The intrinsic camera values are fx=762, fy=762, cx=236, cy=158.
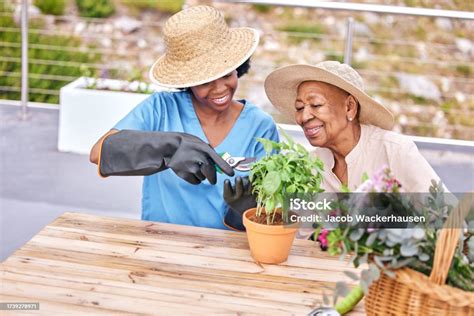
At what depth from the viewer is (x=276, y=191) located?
5.26 ft

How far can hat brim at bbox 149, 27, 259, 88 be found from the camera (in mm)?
1978

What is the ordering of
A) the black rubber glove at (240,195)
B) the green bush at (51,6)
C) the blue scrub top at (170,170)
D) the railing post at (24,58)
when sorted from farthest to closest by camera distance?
the green bush at (51,6) → the railing post at (24,58) → the blue scrub top at (170,170) → the black rubber glove at (240,195)

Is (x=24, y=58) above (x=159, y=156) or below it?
below

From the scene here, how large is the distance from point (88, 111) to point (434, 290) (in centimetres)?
275

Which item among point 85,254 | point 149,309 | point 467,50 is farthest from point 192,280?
point 467,50

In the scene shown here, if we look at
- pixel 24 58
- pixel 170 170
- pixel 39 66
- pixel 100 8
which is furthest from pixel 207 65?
pixel 100 8

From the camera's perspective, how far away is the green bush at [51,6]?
896cm

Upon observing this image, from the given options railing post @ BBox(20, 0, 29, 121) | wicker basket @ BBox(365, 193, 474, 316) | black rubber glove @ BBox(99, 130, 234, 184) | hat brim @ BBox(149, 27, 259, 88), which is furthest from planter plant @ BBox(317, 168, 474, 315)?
railing post @ BBox(20, 0, 29, 121)

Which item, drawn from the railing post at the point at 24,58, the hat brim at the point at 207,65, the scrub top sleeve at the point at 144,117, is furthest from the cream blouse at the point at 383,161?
the railing post at the point at 24,58

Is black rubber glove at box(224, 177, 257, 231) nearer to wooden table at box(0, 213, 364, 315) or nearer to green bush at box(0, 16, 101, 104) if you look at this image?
wooden table at box(0, 213, 364, 315)

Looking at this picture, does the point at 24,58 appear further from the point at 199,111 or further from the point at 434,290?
the point at 434,290

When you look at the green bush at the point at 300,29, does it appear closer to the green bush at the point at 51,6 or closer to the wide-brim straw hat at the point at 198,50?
the green bush at the point at 51,6

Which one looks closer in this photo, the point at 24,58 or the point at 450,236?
the point at 450,236

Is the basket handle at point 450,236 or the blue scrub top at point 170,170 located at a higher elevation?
the basket handle at point 450,236
